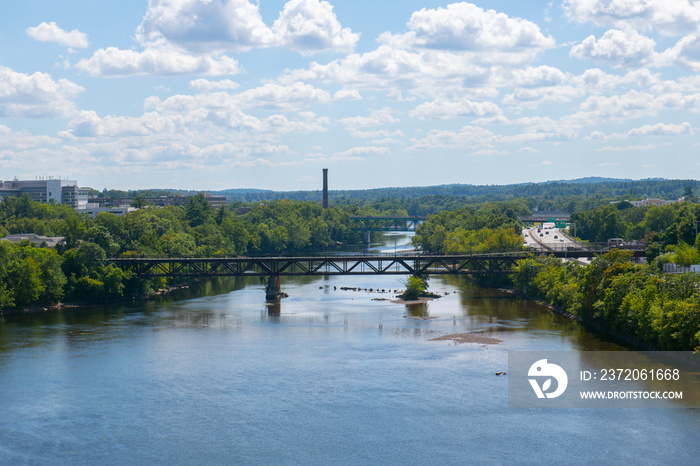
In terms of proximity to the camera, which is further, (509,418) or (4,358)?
(4,358)

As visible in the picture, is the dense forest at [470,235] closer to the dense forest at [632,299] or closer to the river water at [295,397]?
the dense forest at [632,299]

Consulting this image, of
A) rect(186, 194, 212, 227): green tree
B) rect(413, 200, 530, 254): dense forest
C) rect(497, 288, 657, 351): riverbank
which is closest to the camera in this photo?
rect(497, 288, 657, 351): riverbank

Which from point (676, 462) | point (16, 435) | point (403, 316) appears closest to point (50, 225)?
point (403, 316)

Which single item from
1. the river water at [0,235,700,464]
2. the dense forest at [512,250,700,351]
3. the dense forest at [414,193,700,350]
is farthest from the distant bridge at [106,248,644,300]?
the river water at [0,235,700,464]

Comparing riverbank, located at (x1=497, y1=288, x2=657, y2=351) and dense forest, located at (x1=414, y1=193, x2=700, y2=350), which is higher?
dense forest, located at (x1=414, y1=193, x2=700, y2=350)

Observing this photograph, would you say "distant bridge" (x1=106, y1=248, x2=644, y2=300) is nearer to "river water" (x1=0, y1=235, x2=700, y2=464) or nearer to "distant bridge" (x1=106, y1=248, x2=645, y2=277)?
"distant bridge" (x1=106, y1=248, x2=645, y2=277)

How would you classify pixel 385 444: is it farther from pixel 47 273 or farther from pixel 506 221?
pixel 506 221

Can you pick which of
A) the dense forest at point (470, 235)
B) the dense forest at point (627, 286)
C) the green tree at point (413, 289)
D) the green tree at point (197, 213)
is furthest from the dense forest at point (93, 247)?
the dense forest at point (627, 286)

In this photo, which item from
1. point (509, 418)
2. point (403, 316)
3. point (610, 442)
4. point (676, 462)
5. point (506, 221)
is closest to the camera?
point (676, 462)
